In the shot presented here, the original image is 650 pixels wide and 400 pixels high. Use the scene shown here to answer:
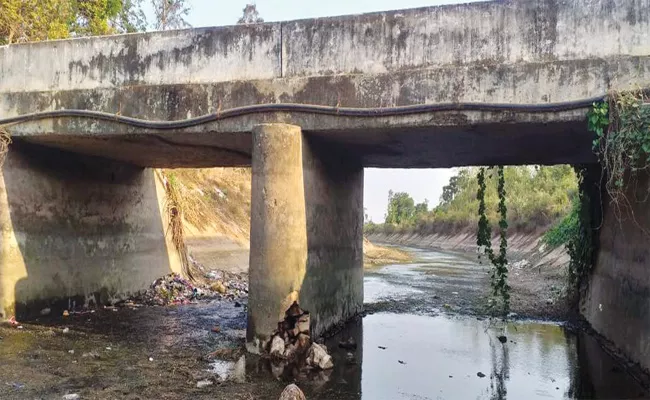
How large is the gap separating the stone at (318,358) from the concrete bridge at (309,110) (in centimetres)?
61

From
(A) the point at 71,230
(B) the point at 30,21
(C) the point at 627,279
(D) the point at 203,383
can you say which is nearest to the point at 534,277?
(C) the point at 627,279

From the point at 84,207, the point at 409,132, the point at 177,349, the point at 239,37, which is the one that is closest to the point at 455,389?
the point at 409,132

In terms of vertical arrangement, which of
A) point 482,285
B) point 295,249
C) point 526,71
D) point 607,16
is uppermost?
point 607,16

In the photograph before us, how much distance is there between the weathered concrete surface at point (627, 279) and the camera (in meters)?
6.22

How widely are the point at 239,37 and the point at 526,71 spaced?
3584 mm

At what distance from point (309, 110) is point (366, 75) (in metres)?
0.82

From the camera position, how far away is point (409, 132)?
6605mm

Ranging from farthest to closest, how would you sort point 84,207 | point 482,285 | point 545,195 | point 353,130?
1. point 545,195
2. point 482,285
3. point 84,207
4. point 353,130

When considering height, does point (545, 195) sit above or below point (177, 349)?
above

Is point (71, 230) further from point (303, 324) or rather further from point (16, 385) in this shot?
point (303, 324)

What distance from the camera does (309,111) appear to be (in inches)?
259

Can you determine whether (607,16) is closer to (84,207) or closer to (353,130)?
(353,130)

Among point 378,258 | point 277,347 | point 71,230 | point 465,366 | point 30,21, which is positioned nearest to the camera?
point 277,347

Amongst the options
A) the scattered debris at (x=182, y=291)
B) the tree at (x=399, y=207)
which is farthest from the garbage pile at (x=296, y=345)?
the tree at (x=399, y=207)
